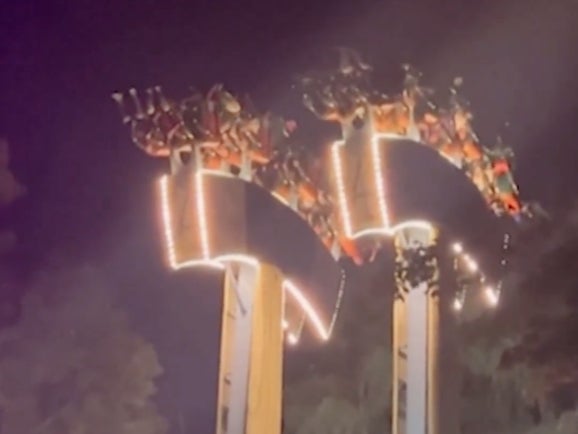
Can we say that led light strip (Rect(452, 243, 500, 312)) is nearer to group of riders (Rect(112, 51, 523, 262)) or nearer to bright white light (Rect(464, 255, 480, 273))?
bright white light (Rect(464, 255, 480, 273))

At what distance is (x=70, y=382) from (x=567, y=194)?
9.22 ft

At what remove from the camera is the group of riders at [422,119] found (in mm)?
5742

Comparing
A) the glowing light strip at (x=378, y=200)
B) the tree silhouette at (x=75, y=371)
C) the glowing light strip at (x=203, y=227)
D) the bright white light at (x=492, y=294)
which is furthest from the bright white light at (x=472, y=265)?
the tree silhouette at (x=75, y=371)

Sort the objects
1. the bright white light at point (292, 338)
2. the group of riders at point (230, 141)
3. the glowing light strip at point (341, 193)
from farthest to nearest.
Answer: the bright white light at point (292, 338), the group of riders at point (230, 141), the glowing light strip at point (341, 193)

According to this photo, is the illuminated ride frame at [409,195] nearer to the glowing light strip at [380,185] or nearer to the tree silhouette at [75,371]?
the glowing light strip at [380,185]

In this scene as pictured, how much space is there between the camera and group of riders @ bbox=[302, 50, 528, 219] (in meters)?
5.74

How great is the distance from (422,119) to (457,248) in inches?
24.0

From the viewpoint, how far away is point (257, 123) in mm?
6227

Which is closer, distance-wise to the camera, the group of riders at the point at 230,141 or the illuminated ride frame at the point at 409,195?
the illuminated ride frame at the point at 409,195

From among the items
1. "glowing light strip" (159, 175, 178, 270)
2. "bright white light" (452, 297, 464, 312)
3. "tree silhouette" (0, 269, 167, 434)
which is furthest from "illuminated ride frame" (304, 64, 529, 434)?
"tree silhouette" (0, 269, 167, 434)

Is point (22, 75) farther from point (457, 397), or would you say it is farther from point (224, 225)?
point (457, 397)

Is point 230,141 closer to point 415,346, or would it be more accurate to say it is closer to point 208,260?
point 208,260

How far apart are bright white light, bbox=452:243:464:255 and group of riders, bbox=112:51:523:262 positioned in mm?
284

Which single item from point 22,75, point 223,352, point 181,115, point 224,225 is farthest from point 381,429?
point 22,75
